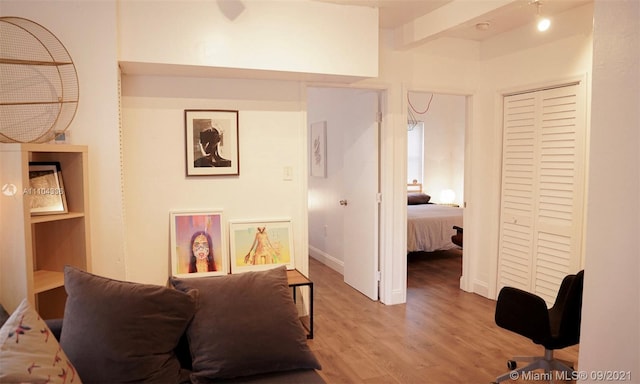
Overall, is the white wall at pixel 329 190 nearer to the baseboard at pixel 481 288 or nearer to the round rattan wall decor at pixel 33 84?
Answer: the baseboard at pixel 481 288

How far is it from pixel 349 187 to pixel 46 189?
114 inches

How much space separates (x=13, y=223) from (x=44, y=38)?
1.13 meters

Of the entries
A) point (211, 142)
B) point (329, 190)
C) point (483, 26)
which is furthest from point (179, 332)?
point (329, 190)

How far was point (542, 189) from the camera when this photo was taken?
3715 mm

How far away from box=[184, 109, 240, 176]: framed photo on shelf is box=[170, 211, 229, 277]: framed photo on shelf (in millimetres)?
341

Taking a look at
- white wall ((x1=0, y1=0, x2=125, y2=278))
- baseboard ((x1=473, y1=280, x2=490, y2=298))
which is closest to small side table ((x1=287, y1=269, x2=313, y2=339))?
white wall ((x1=0, y1=0, x2=125, y2=278))

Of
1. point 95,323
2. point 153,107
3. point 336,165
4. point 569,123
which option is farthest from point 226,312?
point 336,165

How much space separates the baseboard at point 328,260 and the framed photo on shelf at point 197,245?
7.27 ft

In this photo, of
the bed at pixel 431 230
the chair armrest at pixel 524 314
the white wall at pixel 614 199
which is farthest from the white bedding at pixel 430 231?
the white wall at pixel 614 199

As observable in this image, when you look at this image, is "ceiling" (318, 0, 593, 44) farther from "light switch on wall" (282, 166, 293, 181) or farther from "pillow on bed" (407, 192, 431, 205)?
"pillow on bed" (407, 192, 431, 205)

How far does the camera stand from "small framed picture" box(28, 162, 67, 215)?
2.44m

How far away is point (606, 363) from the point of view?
6.23ft

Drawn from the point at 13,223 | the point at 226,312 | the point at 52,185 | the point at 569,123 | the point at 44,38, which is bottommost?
the point at 226,312

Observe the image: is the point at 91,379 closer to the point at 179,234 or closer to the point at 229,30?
the point at 179,234
